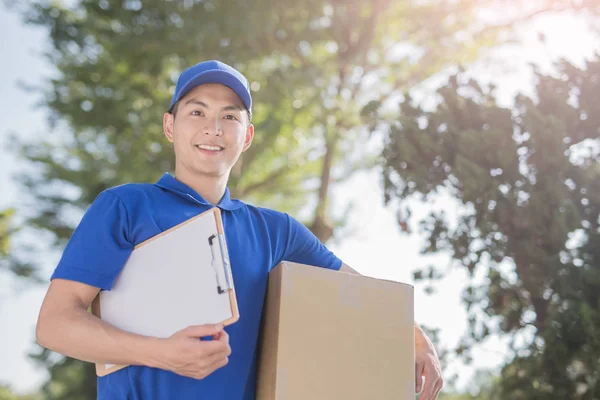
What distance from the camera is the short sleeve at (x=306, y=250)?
1.76 metres

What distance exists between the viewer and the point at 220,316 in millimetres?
1248

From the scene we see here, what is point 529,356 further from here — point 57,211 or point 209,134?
point 57,211

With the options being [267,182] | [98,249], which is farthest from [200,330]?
[267,182]

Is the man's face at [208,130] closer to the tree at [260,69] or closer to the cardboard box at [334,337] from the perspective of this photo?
the cardboard box at [334,337]

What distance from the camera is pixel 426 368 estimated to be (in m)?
1.65

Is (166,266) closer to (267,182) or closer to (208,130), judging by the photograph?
(208,130)

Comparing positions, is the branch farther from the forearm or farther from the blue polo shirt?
the forearm

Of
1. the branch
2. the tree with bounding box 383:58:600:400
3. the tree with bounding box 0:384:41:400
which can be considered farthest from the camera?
the tree with bounding box 0:384:41:400

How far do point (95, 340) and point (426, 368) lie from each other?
83 cm

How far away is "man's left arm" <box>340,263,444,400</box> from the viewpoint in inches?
64.4

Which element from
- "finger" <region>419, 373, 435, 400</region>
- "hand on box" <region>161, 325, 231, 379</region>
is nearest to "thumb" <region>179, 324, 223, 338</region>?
"hand on box" <region>161, 325, 231, 379</region>

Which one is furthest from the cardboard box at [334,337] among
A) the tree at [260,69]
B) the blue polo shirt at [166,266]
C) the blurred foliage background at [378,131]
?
the tree at [260,69]

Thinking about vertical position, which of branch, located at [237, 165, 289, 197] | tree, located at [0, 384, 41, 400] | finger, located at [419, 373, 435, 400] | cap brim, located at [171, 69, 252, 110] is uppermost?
branch, located at [237, 165, 289, 197]

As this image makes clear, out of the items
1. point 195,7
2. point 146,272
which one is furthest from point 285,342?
point 195,7
